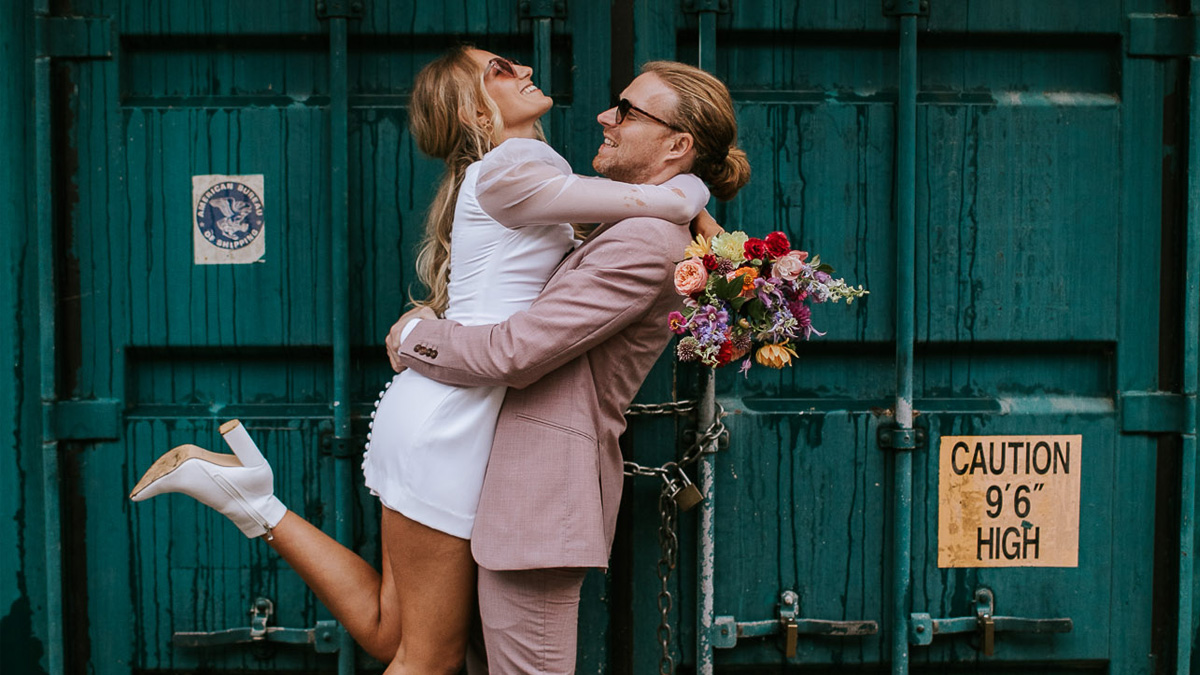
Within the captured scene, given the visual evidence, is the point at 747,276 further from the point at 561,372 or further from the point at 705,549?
the point at 705,549

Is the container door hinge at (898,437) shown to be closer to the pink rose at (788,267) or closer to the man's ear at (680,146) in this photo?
the pink rose at (788,267)

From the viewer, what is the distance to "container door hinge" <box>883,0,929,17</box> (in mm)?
2303

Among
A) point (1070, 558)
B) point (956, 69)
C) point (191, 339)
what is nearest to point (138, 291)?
point (191, 339)

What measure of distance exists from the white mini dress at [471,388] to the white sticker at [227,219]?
0.66 metres

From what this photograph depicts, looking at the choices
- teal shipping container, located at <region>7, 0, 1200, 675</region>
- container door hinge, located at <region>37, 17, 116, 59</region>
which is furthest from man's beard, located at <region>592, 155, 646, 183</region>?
container door hinge, located at <region>37, 17, 116, 59</region>

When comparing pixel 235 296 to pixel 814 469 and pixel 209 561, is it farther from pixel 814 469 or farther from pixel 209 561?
pixel 814 469

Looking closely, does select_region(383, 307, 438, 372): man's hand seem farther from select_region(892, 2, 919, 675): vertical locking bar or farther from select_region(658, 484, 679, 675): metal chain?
select_region(892, 2, 919, 675): vertical locking bar

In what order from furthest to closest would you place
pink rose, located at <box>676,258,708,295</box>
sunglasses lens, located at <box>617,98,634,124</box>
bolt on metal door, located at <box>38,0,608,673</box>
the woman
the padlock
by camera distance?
bolt on metal door, located at <box>38,0,608,673</box> < the padlock < sunglasses lens, located at <box>617,98,634,124</box> < the woman < pink rose, located at <box>676,258,708,295</box>

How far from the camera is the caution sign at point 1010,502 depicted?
2.39 meters

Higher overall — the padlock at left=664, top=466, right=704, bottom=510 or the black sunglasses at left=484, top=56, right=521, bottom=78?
the black sunglasses at left=484, top=56, right=521, bottom=78

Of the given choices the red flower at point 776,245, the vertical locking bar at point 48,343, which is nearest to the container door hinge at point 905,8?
the red flower at point 776,245

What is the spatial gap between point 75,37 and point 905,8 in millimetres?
1995

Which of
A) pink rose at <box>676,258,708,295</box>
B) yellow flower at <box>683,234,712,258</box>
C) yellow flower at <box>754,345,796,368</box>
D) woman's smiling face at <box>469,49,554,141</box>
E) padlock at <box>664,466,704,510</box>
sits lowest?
padlock at <box>664,466,704,510</box>

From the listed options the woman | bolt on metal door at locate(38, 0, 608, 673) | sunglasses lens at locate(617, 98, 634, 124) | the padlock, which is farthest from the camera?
bolt on metal door at locate(38, 0, 608, 673)
